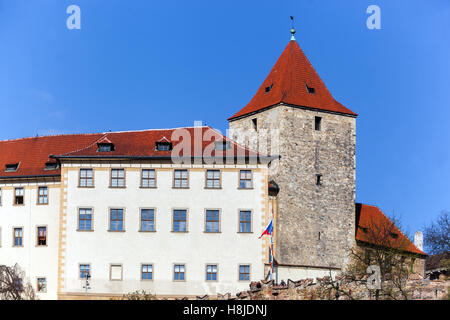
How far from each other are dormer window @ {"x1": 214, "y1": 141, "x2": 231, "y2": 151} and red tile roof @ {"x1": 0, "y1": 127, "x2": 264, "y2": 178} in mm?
245

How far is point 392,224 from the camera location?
6800cm

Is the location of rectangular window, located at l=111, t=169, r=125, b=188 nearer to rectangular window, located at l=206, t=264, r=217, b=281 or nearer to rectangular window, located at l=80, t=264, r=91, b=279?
rectangular window, located at l=80, t=264, r=91, b=279

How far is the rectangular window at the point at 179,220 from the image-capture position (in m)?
53.6

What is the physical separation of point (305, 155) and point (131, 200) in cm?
1510

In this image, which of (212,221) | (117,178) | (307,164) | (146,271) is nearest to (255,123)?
(307,164)

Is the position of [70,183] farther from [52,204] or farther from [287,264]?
[287,264]

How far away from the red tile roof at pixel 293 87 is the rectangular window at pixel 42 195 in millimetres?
16827

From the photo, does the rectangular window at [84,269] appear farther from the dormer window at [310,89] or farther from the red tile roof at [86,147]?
the dormer window at [310,89]

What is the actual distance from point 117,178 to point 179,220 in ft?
14.1

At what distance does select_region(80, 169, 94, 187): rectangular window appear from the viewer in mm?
54156

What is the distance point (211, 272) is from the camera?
174ft

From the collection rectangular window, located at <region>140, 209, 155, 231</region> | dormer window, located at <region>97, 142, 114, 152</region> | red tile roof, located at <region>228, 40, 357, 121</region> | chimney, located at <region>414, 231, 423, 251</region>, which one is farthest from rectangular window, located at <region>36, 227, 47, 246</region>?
chimney, located at <region>414, 231, 423, 251</region>
